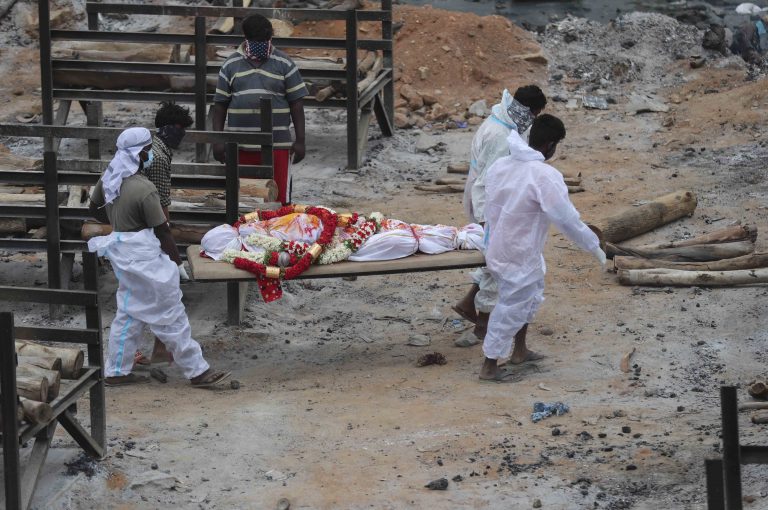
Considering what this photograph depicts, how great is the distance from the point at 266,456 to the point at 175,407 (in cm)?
116

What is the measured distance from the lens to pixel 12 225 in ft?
33.6

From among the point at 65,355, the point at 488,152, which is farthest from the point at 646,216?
the point at 65,355

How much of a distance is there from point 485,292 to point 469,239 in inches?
16.4

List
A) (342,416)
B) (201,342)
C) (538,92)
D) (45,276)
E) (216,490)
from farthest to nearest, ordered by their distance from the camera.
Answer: (45,276), (201,342), (538,92), (342,416), (216,490)

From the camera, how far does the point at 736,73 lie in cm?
1748

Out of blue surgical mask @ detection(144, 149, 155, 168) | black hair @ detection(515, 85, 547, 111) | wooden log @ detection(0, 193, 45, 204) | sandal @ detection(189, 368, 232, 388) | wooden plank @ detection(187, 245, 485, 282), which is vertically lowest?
sandal @ detection(189, 368, 232, 388)

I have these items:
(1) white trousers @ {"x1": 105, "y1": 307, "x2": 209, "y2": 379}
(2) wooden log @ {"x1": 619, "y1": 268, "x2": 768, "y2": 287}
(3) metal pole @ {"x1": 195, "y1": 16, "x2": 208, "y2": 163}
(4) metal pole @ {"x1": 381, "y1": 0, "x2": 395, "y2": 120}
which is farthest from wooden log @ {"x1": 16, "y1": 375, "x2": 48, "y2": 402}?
(4) metal pole @ {"x1": 381, "y1": 0, "x2": 395, "y2": 120}

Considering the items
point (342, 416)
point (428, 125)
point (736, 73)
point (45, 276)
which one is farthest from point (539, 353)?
point (736, 73)

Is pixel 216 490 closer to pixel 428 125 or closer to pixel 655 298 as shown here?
pixel 655 298

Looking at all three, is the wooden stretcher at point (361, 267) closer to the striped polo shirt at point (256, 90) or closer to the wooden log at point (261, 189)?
the wooden log at point (261, 189)

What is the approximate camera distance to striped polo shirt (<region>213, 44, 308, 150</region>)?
10.5m

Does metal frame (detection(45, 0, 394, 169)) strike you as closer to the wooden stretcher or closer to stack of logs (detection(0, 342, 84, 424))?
the wooden stretcher

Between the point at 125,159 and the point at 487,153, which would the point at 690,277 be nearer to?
the point at 487,153

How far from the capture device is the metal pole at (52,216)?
963cm
